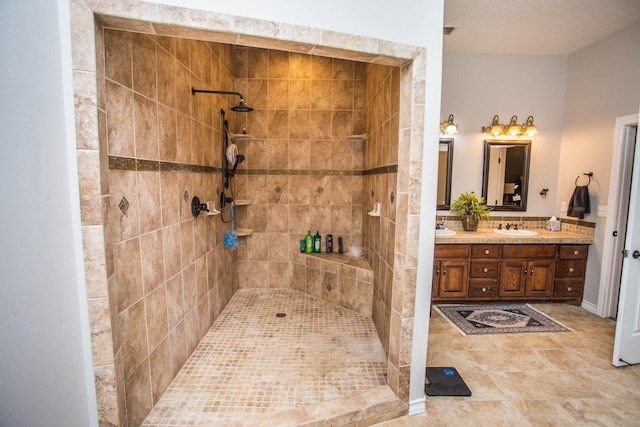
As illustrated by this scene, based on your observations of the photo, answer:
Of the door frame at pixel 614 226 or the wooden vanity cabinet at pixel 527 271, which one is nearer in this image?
the door frame at pixel 614 226

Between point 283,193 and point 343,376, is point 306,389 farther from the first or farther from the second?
point 283,193

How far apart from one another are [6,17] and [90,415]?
61.7 inches

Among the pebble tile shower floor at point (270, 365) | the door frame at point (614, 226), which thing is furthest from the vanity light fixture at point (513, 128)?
the pebble tile shower floor at point (270, 365)

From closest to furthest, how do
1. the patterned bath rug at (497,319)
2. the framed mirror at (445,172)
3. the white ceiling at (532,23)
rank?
the white ceiling at (532,23) < the patterned bath rug at (497,319) < the framed mirror at (445,172)

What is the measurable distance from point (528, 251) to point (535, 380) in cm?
167

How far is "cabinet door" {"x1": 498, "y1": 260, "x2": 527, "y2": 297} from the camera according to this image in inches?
136

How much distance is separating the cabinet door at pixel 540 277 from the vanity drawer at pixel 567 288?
0.24 feet

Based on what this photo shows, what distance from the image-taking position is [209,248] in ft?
8.87

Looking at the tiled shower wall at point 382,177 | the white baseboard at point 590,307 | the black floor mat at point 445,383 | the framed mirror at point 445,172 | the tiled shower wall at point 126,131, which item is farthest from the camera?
the framed mirror at point 445,172

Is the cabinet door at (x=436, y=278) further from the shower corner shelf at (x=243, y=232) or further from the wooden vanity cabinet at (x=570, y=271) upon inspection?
the shower corner shelf at (x=243, y=232)

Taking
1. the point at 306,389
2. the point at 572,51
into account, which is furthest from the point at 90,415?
the point at 572,51

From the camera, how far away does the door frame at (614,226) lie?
305 centimetres

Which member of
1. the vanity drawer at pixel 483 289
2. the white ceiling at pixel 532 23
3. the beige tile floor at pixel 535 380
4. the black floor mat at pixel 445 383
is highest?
the white ceiling at pixel 532 23

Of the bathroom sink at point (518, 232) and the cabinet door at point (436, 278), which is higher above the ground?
the bathroom sink at point (518, 232)
